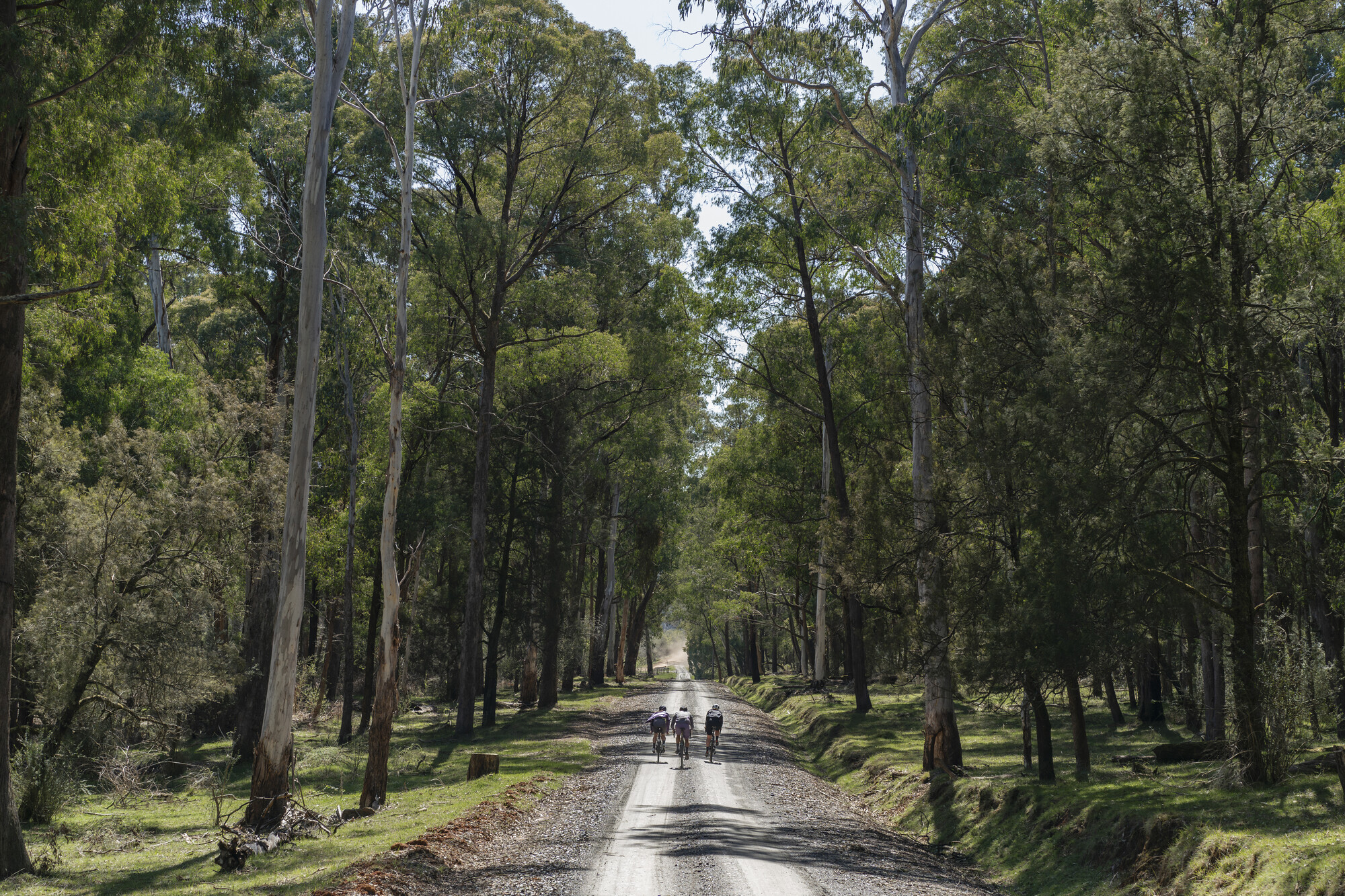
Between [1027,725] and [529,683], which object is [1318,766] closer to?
[1027,725]

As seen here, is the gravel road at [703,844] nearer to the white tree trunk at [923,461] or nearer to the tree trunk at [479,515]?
the white tree trunk at [923,461]

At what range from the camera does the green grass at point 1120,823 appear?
9.54 meters

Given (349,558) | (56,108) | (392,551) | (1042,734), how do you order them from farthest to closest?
(349,558), (392,551), (1042,734), (56,108)

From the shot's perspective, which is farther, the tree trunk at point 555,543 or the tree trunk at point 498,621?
the tree trunk at point 555,543

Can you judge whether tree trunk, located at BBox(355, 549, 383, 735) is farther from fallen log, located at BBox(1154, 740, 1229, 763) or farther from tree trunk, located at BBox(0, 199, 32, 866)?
fallen log, located at BBox(1154, 740, 1229, 763)

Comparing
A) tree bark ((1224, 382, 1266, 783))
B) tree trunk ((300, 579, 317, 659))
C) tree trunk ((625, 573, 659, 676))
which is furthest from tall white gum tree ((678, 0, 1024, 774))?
tree trunk ((625, 573, 659, 676))

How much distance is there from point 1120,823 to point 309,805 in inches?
544

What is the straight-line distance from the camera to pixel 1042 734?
52.6 ft

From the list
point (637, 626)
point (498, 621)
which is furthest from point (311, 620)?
point (637, 626)

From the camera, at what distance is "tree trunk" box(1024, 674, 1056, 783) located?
15.3 m

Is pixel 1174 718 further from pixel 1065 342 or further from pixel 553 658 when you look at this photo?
pixel 553 658

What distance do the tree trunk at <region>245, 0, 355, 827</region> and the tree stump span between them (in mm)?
6116

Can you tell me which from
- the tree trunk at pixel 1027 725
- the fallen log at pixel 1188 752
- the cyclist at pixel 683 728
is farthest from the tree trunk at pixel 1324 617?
the cyclist at pixel 683 728

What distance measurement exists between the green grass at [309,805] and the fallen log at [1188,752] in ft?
36.9
